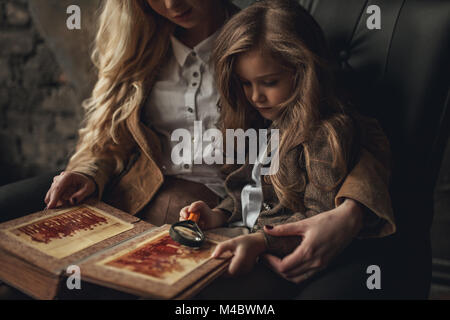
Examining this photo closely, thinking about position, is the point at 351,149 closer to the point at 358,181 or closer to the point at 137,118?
the point at 358,181

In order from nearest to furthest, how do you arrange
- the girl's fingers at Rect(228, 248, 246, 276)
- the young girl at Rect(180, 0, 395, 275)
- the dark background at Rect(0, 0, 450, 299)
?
the girl's fingers at Rect(228, 248, 246, 276) < the young girl at Rect(180, 0, 395, 275) < the dark background at Rect(0, 0, 450, 299)

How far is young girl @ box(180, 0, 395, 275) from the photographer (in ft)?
2.69

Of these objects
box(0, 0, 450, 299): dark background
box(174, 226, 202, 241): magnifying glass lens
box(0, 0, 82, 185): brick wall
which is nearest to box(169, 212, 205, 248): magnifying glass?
box(174, 226, 202, 241): magnifying glass lens

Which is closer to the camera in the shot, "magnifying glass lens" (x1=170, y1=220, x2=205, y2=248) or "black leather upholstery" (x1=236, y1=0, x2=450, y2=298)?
"magnifying glass lens" (x1=170, y1=220, x2=205, y2=248)

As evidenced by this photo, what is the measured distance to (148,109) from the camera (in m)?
1.12

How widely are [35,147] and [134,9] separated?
138 centimetres

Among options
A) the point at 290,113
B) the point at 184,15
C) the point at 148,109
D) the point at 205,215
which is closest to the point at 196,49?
the point at 184,15

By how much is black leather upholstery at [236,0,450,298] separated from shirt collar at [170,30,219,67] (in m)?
0.40

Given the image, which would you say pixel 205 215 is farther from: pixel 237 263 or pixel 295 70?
pixel 295 70

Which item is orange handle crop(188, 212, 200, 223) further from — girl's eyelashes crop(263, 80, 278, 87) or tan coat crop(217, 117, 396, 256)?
girl's eyelashes crop(263, 80, 278, 87)

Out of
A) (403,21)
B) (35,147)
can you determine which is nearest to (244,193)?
(403,21)

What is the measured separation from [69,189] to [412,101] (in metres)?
0.85

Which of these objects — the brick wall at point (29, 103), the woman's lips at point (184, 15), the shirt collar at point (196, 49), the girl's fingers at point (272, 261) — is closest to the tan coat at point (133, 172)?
the shirt collar at point (196, 49)

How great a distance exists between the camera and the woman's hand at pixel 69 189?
0.96m
